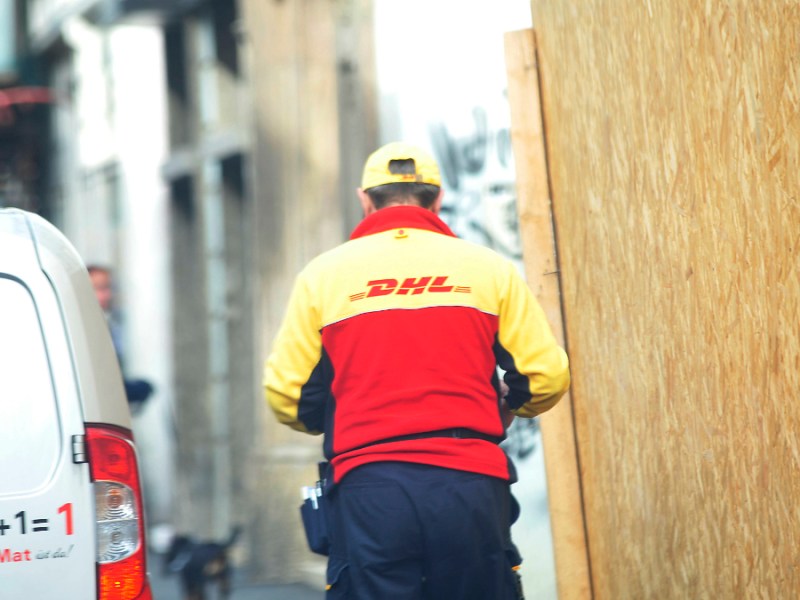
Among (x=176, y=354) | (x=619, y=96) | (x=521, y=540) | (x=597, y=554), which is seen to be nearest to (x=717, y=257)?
(x=619, y=96)

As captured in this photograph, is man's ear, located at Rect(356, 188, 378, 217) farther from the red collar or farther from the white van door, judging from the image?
A: the white van door

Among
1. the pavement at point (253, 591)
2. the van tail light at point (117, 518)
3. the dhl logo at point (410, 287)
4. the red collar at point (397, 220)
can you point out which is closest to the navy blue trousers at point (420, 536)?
the dhl logo at point (410, 287)

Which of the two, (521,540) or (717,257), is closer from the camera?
(717,257)

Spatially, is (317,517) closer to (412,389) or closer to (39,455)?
(412,389)

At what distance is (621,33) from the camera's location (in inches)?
176

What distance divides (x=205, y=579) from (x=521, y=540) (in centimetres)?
175

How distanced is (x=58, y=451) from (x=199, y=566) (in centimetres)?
414

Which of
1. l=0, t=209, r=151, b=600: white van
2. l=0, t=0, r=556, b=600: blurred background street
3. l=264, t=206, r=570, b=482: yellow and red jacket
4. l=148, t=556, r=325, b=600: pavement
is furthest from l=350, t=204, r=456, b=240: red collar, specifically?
l=148, t=556, r=325, b=600: pavement

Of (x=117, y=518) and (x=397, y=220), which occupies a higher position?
(x=397, y=220)

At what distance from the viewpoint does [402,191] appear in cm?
425

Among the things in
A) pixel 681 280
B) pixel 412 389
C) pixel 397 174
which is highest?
pixel 397 174

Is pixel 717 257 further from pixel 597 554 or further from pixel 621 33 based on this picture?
pixel 597 554

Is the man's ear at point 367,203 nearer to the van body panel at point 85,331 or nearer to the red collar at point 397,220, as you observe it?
the red collar at point 397,220

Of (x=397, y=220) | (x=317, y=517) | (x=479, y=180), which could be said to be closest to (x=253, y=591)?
(x=479, y=180)
